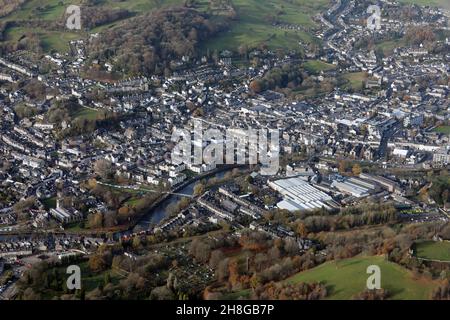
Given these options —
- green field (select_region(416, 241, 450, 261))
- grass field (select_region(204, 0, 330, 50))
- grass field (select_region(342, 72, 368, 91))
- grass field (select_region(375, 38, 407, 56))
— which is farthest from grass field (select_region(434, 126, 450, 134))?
grass field (select_region(204, 0, 330, 50))

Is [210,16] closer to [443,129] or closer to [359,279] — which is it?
[443,129]

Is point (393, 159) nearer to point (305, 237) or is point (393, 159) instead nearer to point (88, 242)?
point (305, 237)

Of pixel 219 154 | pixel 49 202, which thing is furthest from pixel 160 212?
pixel 219 154

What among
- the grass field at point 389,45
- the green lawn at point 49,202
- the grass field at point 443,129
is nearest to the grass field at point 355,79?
the grass field at point 389,45

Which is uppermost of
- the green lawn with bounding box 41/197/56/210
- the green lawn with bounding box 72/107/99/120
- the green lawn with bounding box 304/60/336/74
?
the green lawn with bounding box 41/197/56/210

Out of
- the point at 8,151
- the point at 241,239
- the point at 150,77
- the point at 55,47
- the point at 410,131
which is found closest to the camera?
the point at 241,239

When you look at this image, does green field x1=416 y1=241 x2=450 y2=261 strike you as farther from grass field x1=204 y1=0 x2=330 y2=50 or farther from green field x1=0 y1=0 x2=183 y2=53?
green field x1=0 y1=0 x2=183 y2=53

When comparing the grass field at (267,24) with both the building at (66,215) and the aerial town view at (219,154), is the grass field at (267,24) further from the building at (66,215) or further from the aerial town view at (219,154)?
the building at (66,215)

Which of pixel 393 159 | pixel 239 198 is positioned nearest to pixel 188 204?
pixel 239 198
